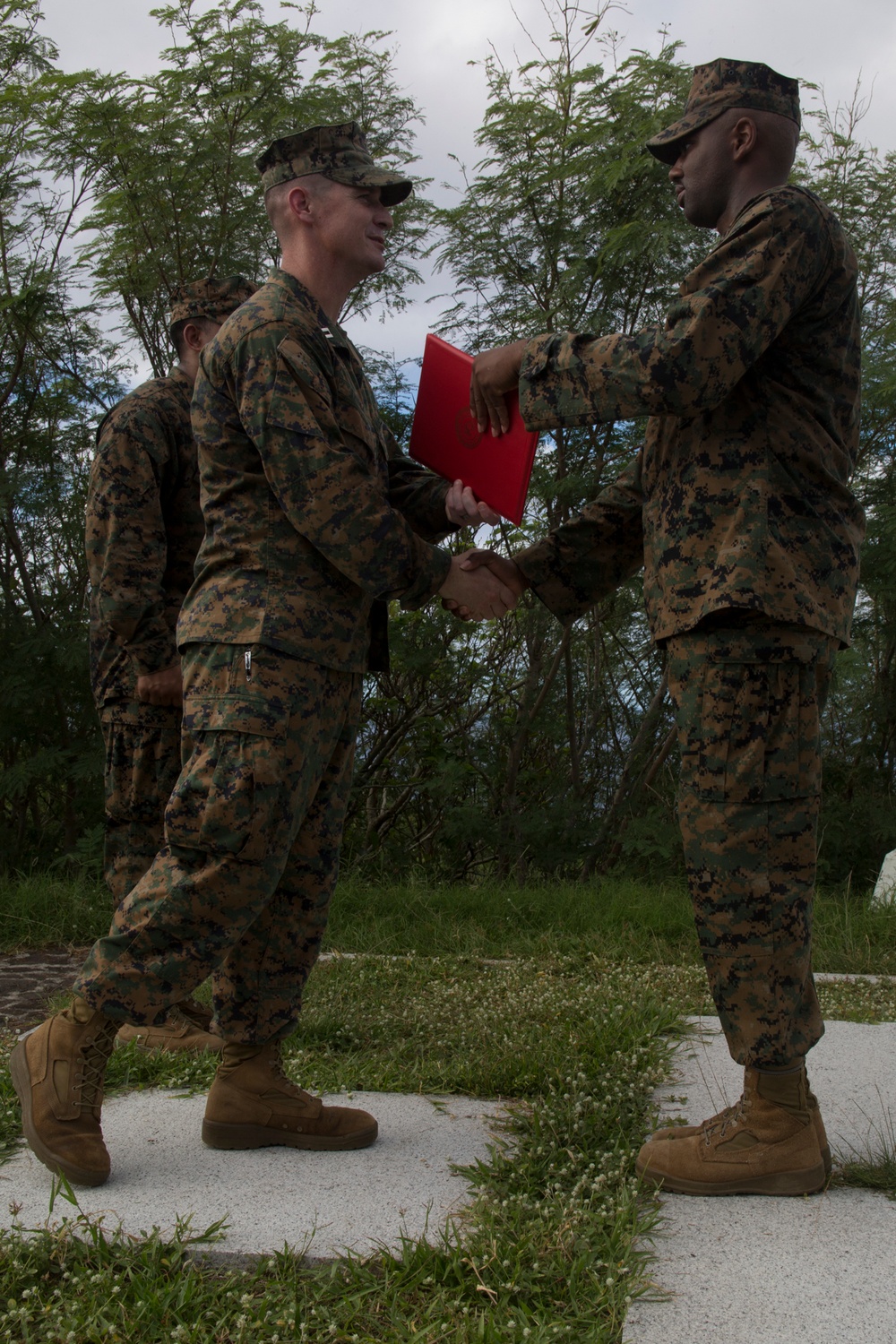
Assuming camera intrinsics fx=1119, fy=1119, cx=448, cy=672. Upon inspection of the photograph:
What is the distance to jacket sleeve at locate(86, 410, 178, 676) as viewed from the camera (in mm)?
3646

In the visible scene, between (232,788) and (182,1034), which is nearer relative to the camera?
(232,788)

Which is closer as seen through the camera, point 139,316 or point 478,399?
point 478,399

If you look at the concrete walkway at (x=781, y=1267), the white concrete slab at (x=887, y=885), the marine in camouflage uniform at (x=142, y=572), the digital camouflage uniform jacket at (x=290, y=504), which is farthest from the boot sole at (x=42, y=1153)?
the white concrete slab at (x=887, y=885)

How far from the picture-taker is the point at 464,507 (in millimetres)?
2885

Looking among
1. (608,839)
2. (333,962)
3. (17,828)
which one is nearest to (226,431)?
(333,962)

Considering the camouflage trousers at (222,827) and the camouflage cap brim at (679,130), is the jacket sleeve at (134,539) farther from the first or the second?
the camouflage cap brim at (679,130)

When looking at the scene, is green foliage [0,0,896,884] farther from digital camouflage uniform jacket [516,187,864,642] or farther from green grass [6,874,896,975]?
digital camouflage uniform jacket [516,187,864,642]

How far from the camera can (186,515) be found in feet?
12.7

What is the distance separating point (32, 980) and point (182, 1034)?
1319mm

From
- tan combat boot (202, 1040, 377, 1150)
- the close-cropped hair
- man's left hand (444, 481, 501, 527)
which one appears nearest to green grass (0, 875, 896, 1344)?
tan combat boot (202, 1040, 377, 1150)

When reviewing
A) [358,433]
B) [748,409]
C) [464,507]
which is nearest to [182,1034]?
[464,507]

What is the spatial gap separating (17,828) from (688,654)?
213 inches

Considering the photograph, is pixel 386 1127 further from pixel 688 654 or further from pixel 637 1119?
pixel 688 654

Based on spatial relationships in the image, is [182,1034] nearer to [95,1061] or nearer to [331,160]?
[95,1061]
